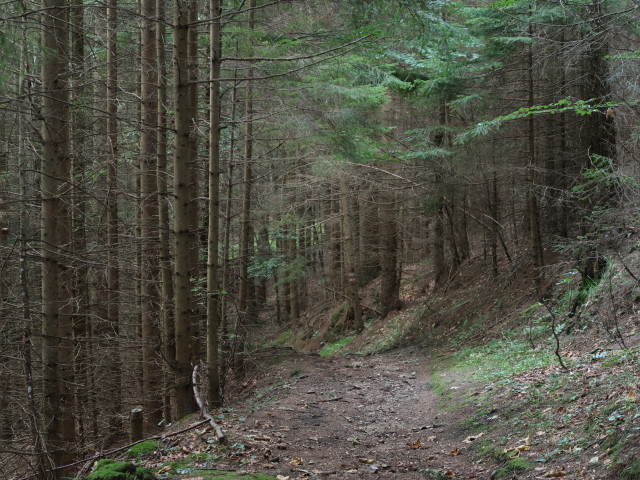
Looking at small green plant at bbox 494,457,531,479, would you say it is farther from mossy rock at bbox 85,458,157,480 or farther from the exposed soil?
mossy rock at bbox 85,458,157,480

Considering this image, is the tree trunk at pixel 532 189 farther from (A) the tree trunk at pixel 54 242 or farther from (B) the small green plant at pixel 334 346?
(A) the tree trunk at pixel 54 242

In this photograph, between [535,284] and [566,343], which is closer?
[566,343]

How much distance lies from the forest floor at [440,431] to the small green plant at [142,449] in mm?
244

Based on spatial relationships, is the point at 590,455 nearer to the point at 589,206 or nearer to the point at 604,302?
the point at 604,302

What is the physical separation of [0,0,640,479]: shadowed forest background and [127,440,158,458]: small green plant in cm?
83

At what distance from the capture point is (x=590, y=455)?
15.5ft

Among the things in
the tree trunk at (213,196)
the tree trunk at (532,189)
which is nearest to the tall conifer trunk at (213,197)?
the tree trunk at (213,196)

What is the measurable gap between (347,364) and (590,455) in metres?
9.12

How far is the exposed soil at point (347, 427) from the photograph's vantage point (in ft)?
18.7

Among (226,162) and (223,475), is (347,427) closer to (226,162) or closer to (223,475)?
(223,475)

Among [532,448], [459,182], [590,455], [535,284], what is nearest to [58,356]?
[532,448]

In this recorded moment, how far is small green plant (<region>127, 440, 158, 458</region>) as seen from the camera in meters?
5.67

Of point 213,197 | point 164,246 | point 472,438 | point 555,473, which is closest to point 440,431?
point 472,438

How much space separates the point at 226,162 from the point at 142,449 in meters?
6.01
